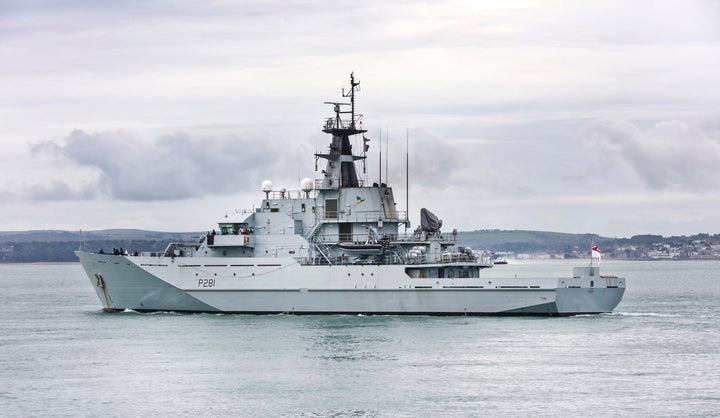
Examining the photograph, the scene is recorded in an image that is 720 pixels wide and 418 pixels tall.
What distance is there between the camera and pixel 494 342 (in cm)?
3328

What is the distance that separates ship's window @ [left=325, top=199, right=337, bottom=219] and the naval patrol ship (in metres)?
0.04

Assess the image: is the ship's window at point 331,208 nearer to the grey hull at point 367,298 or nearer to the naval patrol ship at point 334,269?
the naval patrol ship at point 334,269

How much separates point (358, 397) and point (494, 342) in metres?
9.57

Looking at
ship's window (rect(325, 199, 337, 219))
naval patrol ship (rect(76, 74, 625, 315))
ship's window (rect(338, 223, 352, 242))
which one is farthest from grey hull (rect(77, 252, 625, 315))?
ship's window (rect(325, 199, 337, 219))

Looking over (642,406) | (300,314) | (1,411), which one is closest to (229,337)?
(300,314)

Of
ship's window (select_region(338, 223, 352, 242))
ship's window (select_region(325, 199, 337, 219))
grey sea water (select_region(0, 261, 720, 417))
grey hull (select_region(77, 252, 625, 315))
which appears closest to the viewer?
grey sea water (select_region(0, 261, 720, 417))

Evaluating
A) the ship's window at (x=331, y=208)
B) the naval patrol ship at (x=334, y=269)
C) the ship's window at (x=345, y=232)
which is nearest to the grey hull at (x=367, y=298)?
the naval patrol ship at (x=334, y=269)

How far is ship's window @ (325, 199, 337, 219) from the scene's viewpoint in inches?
1672

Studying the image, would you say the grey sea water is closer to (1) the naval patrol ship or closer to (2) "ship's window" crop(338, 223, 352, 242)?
(1) the naval patrol ship

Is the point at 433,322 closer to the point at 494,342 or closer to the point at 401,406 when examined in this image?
the point at 494,342

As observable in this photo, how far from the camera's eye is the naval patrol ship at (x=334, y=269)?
39.5 metres

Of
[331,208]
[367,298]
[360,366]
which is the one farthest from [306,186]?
[360,366]

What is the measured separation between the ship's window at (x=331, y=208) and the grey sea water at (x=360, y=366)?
16.0 ft

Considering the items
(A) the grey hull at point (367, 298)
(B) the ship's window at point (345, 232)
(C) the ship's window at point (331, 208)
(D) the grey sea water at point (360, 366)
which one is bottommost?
(D) the grey sea water at point (360, 366)
